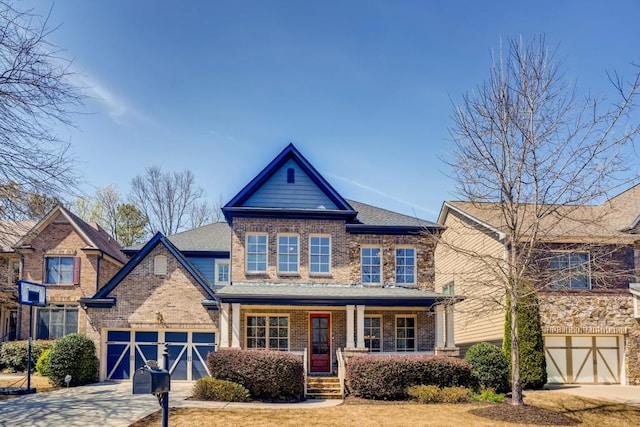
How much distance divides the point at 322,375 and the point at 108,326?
7766 mm

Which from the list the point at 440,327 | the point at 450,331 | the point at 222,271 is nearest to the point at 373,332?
the point at 440,327

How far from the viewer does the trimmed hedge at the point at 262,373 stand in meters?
16.3

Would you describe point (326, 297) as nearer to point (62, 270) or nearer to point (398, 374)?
point (398, 374)

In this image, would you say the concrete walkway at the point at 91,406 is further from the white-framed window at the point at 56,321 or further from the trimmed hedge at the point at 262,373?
the white-framed window at the point at 56,321

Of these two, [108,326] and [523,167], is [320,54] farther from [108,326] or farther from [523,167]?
[108,326]

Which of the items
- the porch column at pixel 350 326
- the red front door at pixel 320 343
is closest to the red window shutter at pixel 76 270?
the red front door at pixel 320 343

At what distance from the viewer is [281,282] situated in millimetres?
20672

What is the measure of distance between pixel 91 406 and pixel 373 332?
10.0 m

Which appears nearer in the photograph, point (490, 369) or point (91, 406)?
point (91, 406)

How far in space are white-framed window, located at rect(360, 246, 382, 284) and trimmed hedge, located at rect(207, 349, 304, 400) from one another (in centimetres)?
547

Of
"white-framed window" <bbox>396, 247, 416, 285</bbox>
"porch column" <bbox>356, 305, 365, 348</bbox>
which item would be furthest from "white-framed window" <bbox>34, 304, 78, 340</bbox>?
"white-framed window" <bbox>396, 247, 416, 285</bbox>

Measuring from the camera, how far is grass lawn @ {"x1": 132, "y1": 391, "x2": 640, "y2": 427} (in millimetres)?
12828

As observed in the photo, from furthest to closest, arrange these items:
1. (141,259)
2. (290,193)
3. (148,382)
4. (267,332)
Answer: (290,193) → (141,259) → (267,332) → (148,382)

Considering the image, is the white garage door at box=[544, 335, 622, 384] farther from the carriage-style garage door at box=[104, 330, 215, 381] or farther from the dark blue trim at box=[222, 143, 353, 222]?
the carriage-style garage door at box=[104, 330, 215, 381]
